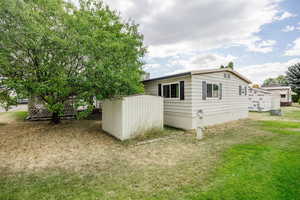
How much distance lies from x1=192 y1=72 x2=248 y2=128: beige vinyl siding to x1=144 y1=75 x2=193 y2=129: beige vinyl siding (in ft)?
0.81

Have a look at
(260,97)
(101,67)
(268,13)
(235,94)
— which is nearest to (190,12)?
(268,13)

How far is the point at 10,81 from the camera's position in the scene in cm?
491

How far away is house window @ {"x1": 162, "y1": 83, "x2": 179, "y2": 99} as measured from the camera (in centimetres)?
836

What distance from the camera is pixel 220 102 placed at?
30.4ft

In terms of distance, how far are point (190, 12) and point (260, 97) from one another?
41.9 feet

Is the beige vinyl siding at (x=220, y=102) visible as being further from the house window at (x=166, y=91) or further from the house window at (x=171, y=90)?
the house window at (x=166, y=91)

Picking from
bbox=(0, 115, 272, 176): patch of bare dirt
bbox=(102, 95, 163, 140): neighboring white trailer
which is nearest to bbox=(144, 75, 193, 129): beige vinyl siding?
bbox=(102, 95, 163, 140): neighboring white trailer

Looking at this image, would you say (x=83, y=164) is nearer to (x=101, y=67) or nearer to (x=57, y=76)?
(x=101, y=67)

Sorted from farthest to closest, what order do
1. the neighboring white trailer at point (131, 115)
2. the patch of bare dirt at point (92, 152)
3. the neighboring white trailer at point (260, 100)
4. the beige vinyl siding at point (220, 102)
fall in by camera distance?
the neighboring white trailer at point (260, 100), the beige vinyl siding at point (220, 102), the neighboring white trailer at point (131, 115), the patch of bare dirt at point (92, 152)

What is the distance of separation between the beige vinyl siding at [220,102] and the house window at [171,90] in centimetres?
109

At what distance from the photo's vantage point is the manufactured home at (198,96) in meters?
7.64

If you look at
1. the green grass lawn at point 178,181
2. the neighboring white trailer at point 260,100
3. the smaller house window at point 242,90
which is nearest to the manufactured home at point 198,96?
the smaller house window at point 242,90

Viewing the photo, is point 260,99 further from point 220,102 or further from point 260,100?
point 220,102

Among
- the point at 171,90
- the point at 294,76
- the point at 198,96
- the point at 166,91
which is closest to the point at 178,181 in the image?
the point at 198,96
